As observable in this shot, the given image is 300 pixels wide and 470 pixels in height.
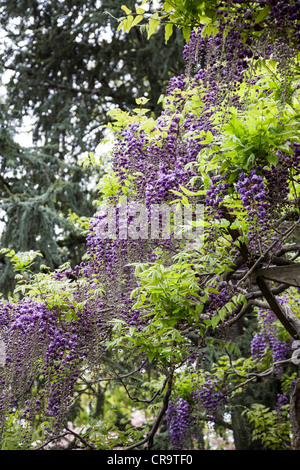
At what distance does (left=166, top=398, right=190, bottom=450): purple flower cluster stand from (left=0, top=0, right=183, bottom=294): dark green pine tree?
7.32 feet

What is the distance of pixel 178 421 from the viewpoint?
4.63 meters

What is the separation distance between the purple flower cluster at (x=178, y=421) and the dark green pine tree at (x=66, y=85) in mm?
2230

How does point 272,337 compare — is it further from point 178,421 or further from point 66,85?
point 66,85

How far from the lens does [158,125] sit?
303 centimetres

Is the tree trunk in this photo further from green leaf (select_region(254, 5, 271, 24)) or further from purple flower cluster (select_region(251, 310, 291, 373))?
green leaf (select_region(254, 5, 271, 24))

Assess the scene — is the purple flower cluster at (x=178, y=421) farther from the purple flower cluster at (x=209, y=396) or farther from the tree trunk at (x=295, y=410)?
the tree trunk at (x=295, y=410)

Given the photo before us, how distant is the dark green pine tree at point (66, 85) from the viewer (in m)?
5.98

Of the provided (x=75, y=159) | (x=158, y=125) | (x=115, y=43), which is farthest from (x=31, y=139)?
(x=158, y=125)

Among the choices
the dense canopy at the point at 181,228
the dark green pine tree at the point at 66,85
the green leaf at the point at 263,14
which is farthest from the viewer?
the dark green pine tree at the point at 66,85

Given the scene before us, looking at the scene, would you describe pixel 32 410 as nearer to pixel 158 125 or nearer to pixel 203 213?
pixel 203 213

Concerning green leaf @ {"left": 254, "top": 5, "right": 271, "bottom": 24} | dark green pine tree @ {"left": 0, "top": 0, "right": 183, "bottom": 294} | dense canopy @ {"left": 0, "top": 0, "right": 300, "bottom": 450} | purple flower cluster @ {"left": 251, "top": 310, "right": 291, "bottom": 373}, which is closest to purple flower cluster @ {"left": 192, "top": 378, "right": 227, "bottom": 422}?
purple flower cluster @ {"left": 251, "top": 310, "right": 291, "bottom": 373}

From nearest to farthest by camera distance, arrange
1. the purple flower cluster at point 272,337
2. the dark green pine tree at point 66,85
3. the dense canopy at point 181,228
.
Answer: the dense canopy at point 181,228, the purple flower cluster at point 272,337, the dark green pine tree at point 66,85

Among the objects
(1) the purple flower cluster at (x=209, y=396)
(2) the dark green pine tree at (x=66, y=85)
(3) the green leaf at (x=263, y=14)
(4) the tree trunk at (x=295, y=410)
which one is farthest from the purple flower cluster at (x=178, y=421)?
(3) the green leaf at (x=263, y=14)

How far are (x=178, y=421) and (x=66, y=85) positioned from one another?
4.69m
